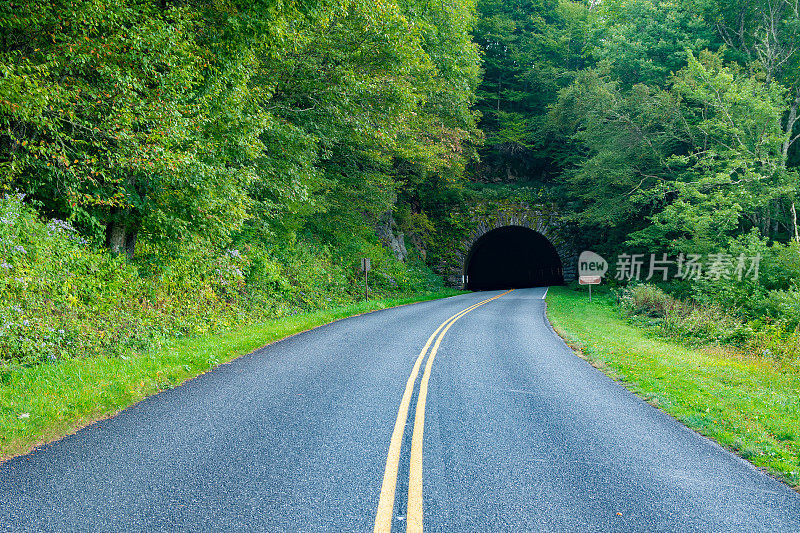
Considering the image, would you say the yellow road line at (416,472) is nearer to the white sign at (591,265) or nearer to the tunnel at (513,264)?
the white sign at (591,265)

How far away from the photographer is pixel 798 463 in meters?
4.61

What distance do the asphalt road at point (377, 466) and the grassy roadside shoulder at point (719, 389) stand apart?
36 centimetres

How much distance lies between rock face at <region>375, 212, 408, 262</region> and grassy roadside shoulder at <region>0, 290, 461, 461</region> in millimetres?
19866

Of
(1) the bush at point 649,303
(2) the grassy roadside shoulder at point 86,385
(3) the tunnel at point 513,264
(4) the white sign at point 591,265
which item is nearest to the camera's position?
(2) the grassy roadside shoulder at point 86,385

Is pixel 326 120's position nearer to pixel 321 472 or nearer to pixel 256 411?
pixel 256 411

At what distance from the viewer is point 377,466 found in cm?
441

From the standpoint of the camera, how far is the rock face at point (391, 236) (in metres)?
29.5

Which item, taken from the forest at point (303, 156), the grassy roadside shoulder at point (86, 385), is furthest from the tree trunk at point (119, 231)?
the grassy roadside shoulder at point (86, 385)

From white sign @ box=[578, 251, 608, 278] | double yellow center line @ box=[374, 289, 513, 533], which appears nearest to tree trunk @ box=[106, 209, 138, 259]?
double yellow center line @ box=[374, 289, 513, 533]

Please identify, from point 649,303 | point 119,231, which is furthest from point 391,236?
point 119,231

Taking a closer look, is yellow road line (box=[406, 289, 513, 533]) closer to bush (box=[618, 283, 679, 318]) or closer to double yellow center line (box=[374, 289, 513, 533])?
double yellow center line (box=[374, 289, 513, 533])

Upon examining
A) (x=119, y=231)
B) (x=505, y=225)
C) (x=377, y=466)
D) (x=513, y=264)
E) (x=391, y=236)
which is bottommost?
(x=377, y=466)

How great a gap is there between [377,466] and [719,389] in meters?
6.29

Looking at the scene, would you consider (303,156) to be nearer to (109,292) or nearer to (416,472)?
(109,292)
